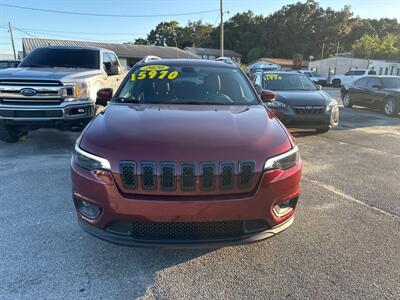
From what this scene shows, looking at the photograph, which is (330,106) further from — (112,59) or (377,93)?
(377,93)

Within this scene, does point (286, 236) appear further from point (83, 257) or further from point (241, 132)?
point (83, 257)

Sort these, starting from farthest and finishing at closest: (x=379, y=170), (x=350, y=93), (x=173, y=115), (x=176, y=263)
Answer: (x=350, y=93) < (x=379, y=170) < (x=173, y=115) < (x=176, y=263)

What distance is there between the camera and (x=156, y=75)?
430cm

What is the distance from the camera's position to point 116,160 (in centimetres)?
253

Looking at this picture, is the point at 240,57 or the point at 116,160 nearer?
the point at 116,160

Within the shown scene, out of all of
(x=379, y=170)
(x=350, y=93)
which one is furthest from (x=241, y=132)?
(x=350, y=93)

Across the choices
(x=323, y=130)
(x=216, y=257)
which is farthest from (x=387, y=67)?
(x=216, y=257)

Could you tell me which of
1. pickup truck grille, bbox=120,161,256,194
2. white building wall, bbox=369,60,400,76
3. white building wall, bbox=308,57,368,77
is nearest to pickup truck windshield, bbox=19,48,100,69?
pickup truck grille, bbox=120,161,256,194

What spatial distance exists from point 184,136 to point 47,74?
4.85 m

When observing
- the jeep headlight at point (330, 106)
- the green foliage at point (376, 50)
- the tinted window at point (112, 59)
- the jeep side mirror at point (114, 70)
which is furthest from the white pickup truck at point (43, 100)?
the green foliage at point (376, 50)

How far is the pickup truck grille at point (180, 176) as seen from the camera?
246cm

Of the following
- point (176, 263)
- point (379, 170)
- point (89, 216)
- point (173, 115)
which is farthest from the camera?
point (379, 170)

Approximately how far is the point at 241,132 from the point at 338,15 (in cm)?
8093

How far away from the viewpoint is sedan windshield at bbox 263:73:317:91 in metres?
9.04
